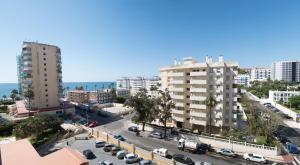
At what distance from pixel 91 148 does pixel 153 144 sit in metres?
15.1

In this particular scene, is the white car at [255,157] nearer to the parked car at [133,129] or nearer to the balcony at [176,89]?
the balcony at [176,89]

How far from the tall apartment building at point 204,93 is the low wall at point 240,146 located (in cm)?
893

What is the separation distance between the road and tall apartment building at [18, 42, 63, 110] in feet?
97.0

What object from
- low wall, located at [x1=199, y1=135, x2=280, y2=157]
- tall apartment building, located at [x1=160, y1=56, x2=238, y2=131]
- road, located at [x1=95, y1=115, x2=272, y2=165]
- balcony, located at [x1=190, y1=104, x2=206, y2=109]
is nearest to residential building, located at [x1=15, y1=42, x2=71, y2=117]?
road, located at [x1=95, y1=115, x2=272, y2=165]

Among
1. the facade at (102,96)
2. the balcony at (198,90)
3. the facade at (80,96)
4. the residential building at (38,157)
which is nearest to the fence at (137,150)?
the residential building at (38,157)

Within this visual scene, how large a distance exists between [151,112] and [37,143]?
30.0m

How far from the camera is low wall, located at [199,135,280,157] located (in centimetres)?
3799

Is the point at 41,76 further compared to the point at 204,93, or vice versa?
the point at 41,76

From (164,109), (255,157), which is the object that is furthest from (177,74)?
(255,157)

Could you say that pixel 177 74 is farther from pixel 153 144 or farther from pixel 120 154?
pixel 120 154

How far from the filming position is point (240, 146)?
41.1 meters

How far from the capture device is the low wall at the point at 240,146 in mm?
37987

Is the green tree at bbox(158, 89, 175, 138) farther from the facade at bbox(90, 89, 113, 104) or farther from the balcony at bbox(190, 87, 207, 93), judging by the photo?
the facade at bbox(90, 89, 113, 104)

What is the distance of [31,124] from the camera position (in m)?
44.6
